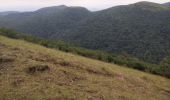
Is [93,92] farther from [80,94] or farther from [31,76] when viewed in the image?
[31,76]

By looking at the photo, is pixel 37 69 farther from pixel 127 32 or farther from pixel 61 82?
pixel 127 32

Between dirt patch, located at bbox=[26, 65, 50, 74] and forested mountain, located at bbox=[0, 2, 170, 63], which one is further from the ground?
dirt patch, located at bbox=[26, 65, 50, 74]

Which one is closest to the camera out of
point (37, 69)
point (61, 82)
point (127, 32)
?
point (61, 82)

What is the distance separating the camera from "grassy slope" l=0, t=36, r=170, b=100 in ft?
54.1

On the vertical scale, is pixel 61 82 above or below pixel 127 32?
above

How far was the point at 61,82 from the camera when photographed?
60.6 feet

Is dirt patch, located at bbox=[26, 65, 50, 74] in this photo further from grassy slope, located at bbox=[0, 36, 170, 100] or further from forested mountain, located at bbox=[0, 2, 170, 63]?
forested mountain, located at bbox=[0, 2, 170, 63]

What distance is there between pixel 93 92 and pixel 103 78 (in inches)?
169

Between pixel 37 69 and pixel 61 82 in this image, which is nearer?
pixel 61 82

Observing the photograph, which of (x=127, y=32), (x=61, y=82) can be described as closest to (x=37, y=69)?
(x=61, y=82)

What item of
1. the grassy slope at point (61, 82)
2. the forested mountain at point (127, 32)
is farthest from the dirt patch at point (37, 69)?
the forested mountain at point (127, 32)

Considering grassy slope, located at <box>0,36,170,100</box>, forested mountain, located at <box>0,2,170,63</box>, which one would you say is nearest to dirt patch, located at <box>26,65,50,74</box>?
grassy slope, located at <box>0,36,170,100</box>

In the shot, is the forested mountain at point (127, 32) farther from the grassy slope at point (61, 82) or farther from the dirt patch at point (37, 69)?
the dirt patch at point (37, 69)

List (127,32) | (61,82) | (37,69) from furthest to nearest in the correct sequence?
1. (127,32)
2. (37,69)
3. (61,82)
